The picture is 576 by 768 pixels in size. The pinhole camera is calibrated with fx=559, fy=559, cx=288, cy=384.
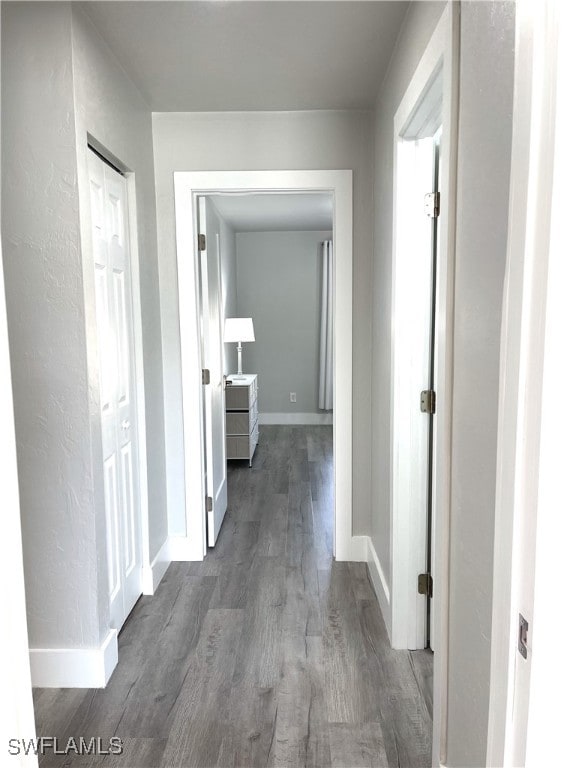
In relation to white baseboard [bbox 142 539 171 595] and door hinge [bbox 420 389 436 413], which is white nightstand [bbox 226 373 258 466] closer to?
white baseboard [bbox 142 539 171 595]

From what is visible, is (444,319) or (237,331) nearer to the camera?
(444,319)

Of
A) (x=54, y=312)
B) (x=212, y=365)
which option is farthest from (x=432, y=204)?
(x=212, y=365)

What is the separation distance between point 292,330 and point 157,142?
14.5 ft

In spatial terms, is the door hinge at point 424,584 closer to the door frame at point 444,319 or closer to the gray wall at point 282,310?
the door frame at point 444,319

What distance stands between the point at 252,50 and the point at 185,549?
8.36ft

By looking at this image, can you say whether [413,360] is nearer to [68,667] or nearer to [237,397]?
[68,667]

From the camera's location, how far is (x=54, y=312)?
1974 mm

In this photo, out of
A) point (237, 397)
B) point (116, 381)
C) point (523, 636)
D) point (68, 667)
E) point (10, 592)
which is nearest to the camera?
point (523, 636)

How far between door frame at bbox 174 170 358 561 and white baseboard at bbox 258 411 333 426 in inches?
165

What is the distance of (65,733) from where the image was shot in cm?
186

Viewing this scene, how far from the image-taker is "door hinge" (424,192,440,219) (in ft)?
6.65

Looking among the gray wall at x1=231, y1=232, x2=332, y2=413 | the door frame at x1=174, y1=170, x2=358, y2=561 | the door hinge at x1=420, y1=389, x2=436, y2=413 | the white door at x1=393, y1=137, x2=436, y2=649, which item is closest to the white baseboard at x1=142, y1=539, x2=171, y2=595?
the door frame at x1=174, y1=170, x2=358, y2=561

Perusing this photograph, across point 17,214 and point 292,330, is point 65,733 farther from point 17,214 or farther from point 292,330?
point 292,330

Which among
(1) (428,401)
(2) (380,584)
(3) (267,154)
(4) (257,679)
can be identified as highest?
(3) (267,154)
